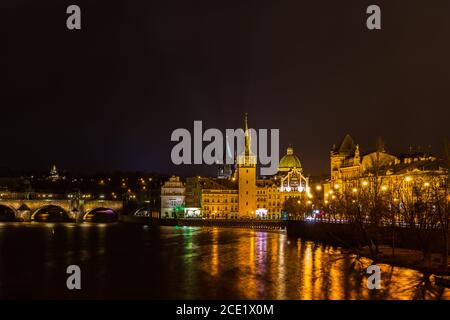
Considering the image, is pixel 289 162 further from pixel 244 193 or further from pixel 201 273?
pixel 201 273

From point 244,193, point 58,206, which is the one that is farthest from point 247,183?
point 58,206

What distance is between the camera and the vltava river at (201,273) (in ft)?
121

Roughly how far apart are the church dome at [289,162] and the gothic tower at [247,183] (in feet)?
82.7

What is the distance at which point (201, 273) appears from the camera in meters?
45.8

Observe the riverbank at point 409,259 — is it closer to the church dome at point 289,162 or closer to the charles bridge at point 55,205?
the charles bridge at point 55,205

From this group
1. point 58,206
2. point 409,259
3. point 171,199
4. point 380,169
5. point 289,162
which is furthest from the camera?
point 289,162

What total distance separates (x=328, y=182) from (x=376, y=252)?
9640 cm

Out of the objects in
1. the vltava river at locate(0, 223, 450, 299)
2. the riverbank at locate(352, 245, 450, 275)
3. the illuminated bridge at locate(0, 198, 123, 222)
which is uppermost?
the illuminated bridge at locate(0, 198, 123, 222)

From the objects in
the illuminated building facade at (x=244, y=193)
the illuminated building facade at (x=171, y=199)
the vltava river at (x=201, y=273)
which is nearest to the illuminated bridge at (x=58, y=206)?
the illuminated building facade at (x=171, y=199)

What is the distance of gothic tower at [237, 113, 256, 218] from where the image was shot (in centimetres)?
14162

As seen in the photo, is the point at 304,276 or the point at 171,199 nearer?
the point at 304,276

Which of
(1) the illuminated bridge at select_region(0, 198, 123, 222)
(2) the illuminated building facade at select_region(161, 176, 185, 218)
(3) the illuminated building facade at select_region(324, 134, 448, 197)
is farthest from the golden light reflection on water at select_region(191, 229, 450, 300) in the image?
(1) the illuminated bridge at select_region(0, 198, 123, 222)

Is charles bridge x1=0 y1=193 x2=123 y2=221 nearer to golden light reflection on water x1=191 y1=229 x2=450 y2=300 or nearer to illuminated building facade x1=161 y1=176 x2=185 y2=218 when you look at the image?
illuminated building facade x1=161 y1=176 x2=185 y2=218

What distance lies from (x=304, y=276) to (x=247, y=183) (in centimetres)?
10050
